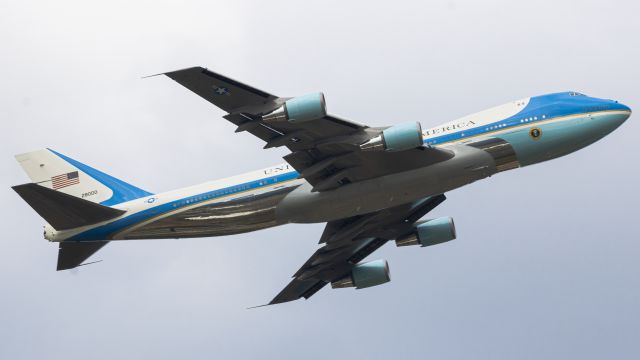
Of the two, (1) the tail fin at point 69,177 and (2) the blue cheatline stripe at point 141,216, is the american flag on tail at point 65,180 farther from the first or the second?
(2) the blue cheatline stripe at point 141,216

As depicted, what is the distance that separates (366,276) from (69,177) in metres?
20.0

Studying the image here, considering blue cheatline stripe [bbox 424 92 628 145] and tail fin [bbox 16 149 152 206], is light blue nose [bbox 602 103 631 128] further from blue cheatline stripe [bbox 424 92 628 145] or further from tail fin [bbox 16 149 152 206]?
tail fin [bbox 16 149 152 206]

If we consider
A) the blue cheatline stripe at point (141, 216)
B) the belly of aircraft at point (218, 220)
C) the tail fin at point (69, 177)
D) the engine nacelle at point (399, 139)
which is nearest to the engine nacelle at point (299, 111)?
the engine nacelle at point (399, 139)

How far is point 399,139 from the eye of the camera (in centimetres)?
4778

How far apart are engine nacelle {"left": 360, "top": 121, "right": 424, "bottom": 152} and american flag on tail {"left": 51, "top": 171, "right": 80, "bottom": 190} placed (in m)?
19.6

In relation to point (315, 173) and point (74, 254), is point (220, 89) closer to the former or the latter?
point (315, 173)

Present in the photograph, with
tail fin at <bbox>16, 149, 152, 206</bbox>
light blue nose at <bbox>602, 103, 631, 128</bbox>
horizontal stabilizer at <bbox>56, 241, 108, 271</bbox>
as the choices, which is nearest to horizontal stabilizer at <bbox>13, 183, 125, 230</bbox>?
horizontal stabilizer at <bbox>56, 241, 108, 271</bbox>

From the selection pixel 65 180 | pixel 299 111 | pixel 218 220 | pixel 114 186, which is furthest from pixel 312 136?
pixel 65 180

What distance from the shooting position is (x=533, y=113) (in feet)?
169

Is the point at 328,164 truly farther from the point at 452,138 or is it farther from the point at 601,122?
the point at 601,122

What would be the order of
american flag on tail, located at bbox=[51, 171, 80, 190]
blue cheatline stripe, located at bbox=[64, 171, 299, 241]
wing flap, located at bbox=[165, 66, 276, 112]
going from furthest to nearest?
1. american flag on tail, located at bbox=[51, 171, 80, 190]
2. blue cheatline stripe, located at bbox=[64, 171, 299, 241]
3. wing flap, located at bbox=[165, 66, 276, 112]

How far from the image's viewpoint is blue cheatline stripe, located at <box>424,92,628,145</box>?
50.9 meters

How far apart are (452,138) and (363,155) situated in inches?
216

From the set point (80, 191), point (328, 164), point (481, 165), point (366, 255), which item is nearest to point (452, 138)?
point (481, 165)
